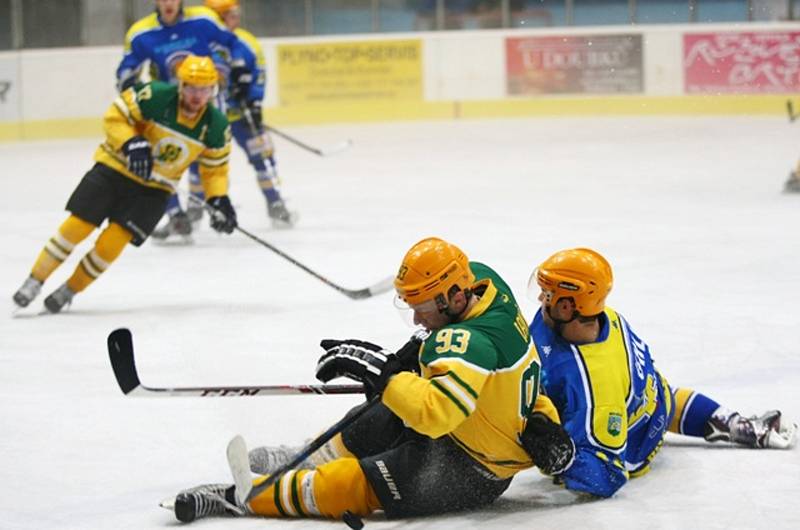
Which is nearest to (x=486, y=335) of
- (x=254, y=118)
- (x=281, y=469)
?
(x=281, y=469)

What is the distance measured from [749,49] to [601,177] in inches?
171

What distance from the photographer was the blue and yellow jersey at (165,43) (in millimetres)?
8352

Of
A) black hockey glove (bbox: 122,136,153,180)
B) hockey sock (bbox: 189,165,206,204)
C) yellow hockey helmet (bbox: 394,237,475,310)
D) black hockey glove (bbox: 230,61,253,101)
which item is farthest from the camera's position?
black hockey glove (bbox: 230,61,253,101)

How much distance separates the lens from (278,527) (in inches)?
130

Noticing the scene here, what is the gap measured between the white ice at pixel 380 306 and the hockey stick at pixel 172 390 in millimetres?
282

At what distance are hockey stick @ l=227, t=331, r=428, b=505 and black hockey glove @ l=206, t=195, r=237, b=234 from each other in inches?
124

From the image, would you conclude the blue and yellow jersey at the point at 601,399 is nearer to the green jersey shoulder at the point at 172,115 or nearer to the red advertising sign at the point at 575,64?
the green jersey shoulder at the point at 172,115

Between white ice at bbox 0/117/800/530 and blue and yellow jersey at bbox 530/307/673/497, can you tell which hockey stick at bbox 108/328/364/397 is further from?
blue and yellow jersey at bbox 530/307/673/497

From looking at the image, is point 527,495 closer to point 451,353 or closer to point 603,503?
point 603,503

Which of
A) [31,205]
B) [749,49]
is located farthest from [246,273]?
[749,49]

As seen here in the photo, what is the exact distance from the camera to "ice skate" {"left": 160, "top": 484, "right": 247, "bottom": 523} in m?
3.33

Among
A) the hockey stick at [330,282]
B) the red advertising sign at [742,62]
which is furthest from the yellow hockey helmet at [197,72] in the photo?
the red advertising sign at [742,62]

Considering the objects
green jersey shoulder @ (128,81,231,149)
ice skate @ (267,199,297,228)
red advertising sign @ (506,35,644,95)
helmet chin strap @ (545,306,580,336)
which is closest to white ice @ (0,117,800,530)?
ice skate @ (267,199,297,228)

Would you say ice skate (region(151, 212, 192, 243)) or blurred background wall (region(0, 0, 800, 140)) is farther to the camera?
blurred background wall (region(0, 0, 800, 140))
